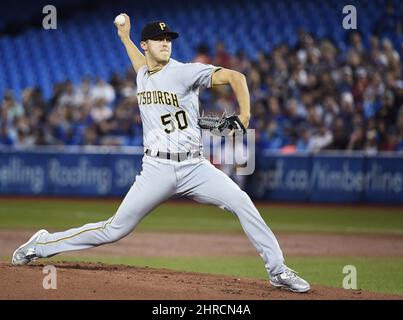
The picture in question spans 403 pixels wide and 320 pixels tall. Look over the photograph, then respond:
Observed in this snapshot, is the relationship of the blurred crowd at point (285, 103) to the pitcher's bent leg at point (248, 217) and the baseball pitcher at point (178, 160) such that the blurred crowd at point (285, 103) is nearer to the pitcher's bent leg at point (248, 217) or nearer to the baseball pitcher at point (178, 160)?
the baseball pitcher at point (178, 160)

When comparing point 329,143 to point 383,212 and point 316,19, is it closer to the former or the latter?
point 383,212

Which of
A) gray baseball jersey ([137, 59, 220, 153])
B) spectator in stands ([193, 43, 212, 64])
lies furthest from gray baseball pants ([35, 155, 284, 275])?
spectator in stands ([193, 43, 212, 64])

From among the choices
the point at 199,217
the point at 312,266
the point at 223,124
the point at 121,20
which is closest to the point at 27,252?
the point at 223,124

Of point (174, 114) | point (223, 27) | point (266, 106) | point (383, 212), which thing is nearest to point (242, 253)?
point (174, 114)

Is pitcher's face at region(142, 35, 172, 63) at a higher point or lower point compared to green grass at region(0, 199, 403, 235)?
higher

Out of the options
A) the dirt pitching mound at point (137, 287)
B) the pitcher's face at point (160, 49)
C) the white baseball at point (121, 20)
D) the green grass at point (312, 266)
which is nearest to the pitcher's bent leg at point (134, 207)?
the dirt pitching mound at point (137, 287)

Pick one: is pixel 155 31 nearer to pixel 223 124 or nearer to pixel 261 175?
pixel 223 124

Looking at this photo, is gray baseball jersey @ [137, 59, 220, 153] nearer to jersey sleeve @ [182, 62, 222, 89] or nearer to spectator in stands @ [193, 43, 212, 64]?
jersey sleeve @ [182, 62, 222, 89]
